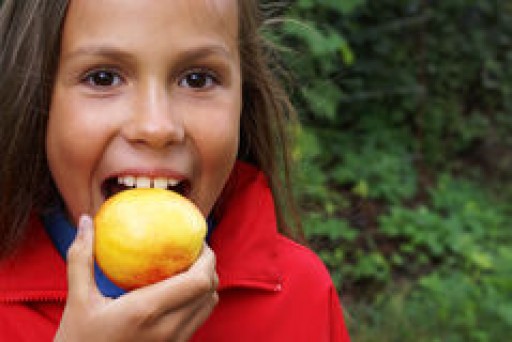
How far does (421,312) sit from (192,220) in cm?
272

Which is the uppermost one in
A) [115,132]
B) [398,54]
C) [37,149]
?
[115,132]

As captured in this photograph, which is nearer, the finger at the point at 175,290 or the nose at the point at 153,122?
the finger at the point at 175,290

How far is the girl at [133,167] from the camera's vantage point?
1.30 metres

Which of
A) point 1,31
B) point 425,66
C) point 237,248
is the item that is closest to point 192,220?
point 237,248

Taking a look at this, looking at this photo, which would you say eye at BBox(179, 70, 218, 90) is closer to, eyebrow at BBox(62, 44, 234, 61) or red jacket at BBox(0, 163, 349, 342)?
eyebrow at BBox(62, 44, 234, 61)

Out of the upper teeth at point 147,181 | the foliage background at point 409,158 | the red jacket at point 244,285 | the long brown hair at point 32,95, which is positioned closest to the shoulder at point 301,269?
the red jacket at point 244,285

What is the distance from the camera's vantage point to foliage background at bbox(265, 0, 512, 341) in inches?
148

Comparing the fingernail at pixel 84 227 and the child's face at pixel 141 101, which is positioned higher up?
the child's face at pixel 141 101

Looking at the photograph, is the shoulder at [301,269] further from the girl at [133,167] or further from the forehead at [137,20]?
the forehead at [137,20]

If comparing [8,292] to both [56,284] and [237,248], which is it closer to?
[56,284]

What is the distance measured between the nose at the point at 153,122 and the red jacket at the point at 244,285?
38cm

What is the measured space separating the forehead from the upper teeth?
27cm

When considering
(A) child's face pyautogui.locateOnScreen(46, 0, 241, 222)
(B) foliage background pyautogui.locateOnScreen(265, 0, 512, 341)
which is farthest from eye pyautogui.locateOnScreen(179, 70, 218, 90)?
(B) foliage background pyautogui.locateOnScreen(265, 0, 512, 341)

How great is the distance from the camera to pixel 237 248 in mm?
1671
